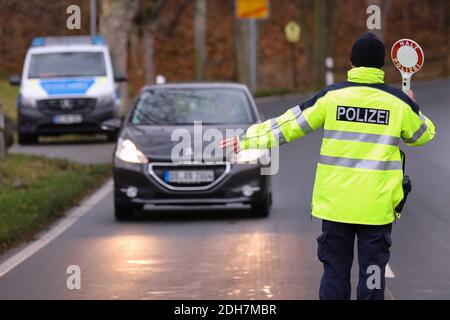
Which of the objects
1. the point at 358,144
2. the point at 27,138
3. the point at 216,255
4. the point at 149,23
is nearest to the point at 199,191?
the point at 216,255

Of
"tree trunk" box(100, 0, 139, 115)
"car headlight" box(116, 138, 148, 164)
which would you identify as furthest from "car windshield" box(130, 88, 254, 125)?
"tree trunk" box(100, 0, 139, 115)

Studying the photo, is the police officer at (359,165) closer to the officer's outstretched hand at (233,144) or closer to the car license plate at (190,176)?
the officer's outstretched hand at (233,144)

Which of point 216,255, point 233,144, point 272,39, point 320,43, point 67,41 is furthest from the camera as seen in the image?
point 272,39

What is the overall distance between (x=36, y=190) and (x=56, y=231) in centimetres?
301

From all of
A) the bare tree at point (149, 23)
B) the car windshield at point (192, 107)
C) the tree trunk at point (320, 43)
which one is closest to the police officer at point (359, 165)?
the car windshield at point (192, 107)

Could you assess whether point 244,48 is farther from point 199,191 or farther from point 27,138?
point 199,191

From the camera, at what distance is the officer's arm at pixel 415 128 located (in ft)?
26.8

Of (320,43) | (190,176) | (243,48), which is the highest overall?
(190,176)

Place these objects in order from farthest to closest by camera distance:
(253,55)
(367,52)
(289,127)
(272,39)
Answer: (272,39) < (253,55) < (289,127) < (367,52)

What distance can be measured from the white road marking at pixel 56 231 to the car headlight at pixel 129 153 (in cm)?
89

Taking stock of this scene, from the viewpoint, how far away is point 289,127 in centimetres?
816

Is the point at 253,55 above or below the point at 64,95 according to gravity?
below

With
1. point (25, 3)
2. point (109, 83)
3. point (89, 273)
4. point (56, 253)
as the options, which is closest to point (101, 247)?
point (56, 253)
